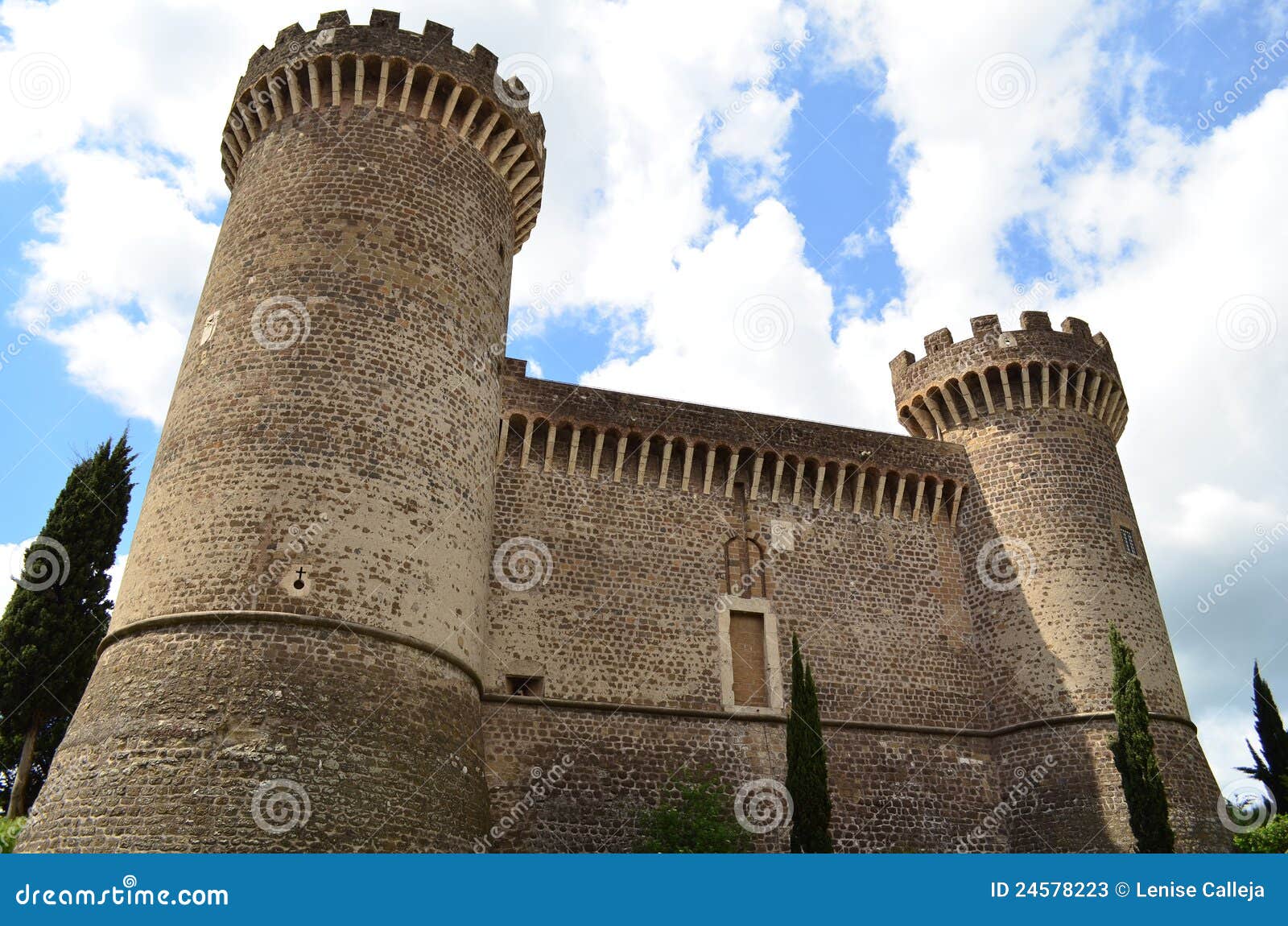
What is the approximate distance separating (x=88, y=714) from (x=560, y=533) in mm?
7118

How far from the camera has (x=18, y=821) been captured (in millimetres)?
12852

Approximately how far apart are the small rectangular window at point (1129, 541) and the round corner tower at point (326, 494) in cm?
1187

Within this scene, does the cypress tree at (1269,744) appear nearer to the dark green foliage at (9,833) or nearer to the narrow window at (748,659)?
the narrow window at (748,659)

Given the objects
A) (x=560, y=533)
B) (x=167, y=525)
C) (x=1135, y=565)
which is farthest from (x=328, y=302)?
(x=1135, y=565)

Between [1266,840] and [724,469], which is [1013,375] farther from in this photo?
[1266,840]

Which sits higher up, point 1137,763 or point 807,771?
point 1137,763

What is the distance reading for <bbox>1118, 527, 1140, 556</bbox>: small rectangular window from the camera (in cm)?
1770

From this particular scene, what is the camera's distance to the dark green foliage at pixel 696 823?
1318 centimetres

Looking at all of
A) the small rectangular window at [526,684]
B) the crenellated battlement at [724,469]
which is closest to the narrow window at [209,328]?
the crenellated battlement at [724,469]

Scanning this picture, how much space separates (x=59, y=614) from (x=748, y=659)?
12.3 meters

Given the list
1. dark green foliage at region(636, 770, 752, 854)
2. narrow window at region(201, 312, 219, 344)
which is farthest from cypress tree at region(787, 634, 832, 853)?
narrow window at region(201, 312, 219, 344)

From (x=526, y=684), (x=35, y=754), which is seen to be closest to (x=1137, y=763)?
(x=526, y=684)

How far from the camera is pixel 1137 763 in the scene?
13.9 metres

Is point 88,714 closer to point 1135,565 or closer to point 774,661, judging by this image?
point 774,661
